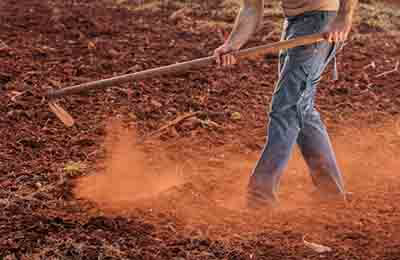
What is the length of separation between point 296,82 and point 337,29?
0.38 m

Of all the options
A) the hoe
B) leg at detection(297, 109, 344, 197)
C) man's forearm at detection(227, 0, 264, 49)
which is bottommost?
leg at detection(297, 109, 344, 197)

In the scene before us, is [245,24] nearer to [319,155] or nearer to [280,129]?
[280,129]

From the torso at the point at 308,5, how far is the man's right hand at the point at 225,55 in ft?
1.35

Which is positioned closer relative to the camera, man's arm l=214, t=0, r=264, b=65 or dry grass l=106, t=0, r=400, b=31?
man's arm l=214, t=0, r=264, b=65

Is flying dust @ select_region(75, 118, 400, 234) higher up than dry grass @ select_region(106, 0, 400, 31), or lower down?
lower down

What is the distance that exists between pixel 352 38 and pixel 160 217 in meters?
4.52

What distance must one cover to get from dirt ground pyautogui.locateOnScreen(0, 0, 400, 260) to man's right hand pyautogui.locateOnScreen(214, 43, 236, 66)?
3.03 ft

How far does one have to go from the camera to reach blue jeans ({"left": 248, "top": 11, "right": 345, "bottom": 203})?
393 centimetres

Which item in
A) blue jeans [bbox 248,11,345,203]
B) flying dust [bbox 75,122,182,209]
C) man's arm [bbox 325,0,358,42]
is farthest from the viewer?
flying dust [bbox 75,122,182,209]

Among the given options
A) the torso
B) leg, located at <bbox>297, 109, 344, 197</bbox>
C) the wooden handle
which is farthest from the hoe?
leg, located at <bbox>297, 109, 344, 197</bbox>

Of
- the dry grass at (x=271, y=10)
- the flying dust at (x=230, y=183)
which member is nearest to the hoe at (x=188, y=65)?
the flying dust at (x=230, y=183)

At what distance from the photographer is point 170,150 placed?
17.0 ft

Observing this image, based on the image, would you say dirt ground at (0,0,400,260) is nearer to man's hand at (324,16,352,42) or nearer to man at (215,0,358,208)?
man at (215,0,358,208)

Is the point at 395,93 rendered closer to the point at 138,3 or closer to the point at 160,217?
the point at 160,217
